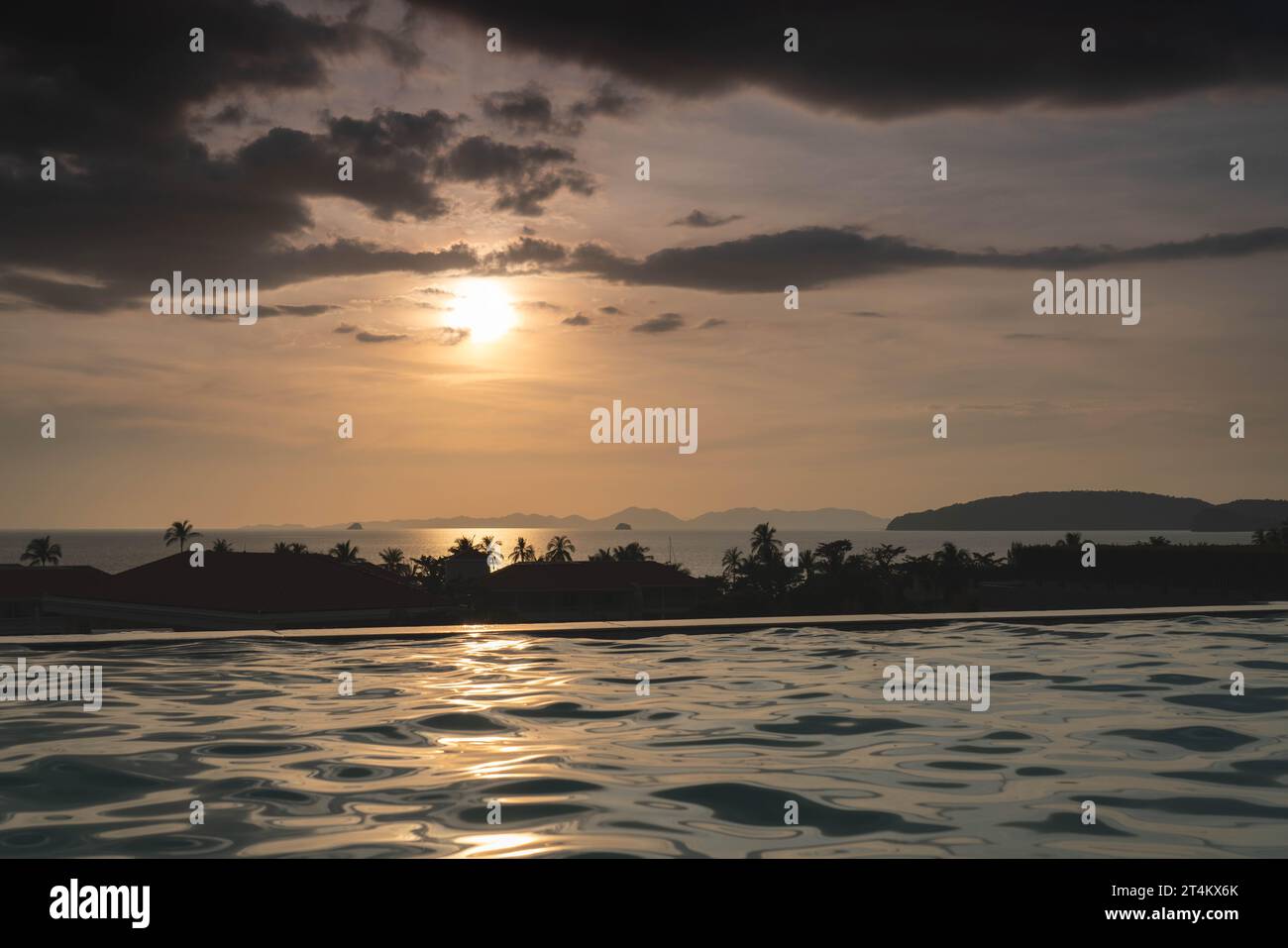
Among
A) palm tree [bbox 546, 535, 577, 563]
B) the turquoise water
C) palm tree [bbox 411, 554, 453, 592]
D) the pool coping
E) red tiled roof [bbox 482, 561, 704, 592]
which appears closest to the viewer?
the turquoise water

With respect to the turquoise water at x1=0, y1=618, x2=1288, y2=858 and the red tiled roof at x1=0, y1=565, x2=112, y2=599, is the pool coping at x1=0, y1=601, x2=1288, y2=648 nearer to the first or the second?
the turquoise water at x1=0, y1=618, x2=1288, y2=858

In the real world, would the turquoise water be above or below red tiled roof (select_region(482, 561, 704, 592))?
above

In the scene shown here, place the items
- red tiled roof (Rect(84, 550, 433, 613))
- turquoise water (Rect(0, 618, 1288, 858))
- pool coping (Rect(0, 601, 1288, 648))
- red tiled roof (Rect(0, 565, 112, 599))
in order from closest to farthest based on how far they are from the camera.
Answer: turquoise water (Rect(0, 618, 1288, 858)) → pool coping (Rect(0, 601, 1288, 648)) → red tiled roof (Rect(84, 550, 433, 613)) → red tiled roof (Rect(0, 565, 112, 599))

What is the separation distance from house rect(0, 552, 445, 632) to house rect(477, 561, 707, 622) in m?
15.2

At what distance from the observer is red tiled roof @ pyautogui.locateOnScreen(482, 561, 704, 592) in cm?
6656

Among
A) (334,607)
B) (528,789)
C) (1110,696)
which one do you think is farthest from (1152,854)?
(334,607)

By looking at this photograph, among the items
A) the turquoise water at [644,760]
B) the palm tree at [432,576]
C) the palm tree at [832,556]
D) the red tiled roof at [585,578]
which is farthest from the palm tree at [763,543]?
the turquoise water at [644,760]

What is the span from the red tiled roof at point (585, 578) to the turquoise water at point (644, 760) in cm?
4817

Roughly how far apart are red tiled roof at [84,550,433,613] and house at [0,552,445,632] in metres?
0.04

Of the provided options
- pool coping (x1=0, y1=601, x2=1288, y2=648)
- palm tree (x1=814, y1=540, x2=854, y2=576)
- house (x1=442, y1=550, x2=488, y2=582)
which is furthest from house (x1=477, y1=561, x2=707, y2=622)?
pool coping (x1=0, y1=601, x2=1288, y2=648)

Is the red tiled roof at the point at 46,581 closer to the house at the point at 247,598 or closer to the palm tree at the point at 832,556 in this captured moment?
the house at the point at 247,598

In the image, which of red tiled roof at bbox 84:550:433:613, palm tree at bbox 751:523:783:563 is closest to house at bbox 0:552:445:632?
red tiled roof at bbox 84:550:433:613

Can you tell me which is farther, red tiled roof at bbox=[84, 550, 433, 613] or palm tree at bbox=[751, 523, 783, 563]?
palm tree at bbox=[751, 523, 783, 563]

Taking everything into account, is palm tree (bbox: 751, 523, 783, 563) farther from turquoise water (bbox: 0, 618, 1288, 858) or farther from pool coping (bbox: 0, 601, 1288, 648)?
turquoise water (bbox: 0, 618, 1288, 858)
